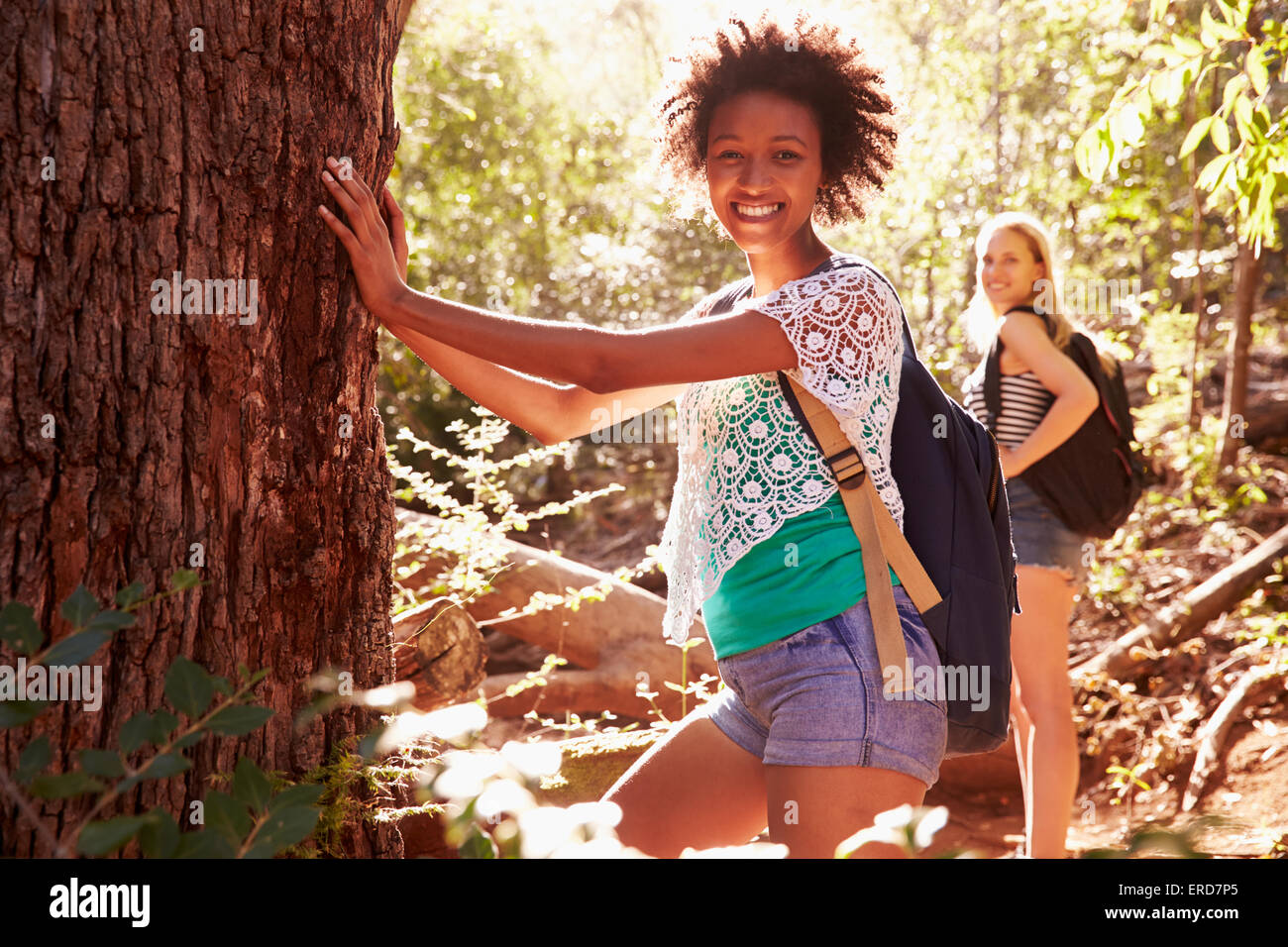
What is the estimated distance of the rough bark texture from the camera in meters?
1.67

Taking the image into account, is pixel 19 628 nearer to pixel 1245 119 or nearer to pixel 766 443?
pixel 766 443

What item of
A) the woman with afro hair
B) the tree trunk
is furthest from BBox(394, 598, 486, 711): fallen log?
the tree trunk

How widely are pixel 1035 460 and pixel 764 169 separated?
2217 millimetres

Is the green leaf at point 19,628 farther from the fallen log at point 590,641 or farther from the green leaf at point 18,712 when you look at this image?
the fallen log at point 590,641

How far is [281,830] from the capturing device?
102 cm

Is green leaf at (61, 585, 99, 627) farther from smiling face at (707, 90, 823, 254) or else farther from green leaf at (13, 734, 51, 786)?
smiling face at (707, 90, 823, 254)

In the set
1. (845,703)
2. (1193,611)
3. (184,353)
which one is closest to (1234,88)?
(845,703)

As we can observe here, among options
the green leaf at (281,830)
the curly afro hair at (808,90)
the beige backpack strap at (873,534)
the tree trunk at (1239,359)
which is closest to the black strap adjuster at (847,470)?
the beige backpack strap at (873,534)

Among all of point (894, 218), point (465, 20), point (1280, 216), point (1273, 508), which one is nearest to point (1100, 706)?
point (1273, 508)

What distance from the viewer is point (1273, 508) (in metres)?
7.22

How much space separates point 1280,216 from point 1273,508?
13.5 ft

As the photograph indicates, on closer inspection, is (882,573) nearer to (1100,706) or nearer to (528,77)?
(1100,706)

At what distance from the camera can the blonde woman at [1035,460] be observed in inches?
150

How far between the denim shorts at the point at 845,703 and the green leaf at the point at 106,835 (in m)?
1.13
